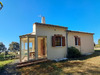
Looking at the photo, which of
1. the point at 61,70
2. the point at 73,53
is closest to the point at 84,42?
the point at 73,53

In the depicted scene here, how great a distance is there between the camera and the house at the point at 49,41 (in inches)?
287

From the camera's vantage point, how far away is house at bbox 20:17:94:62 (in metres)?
7.29

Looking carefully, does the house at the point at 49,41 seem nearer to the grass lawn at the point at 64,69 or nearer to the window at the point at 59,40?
the window at the point at 59,40

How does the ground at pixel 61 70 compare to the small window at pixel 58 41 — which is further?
the small window at pixel 58 41

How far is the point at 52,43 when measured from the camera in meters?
8.06

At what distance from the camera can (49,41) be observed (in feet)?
26.5

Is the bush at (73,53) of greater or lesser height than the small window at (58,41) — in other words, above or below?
below

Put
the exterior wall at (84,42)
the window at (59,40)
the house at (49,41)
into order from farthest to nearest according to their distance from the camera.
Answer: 1. the exterior wall at (84,42)
2. the window at (59,40)
3. the house at (49,41)

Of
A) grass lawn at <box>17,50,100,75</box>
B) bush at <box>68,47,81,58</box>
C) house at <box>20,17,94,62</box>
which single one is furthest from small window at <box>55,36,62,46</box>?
grass lawn at <box>17,50,100,75</box>

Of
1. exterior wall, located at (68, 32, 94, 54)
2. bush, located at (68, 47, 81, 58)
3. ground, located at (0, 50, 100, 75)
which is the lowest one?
ground, located at (0, 50, 100, 75)

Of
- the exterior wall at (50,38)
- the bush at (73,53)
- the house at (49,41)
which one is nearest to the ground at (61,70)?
the house at (49,41)

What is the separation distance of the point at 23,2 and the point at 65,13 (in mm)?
9551

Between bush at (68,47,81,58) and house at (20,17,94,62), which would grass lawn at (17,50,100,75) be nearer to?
house at (20,17,94,62)

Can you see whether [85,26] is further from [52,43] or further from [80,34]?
[52,43]
